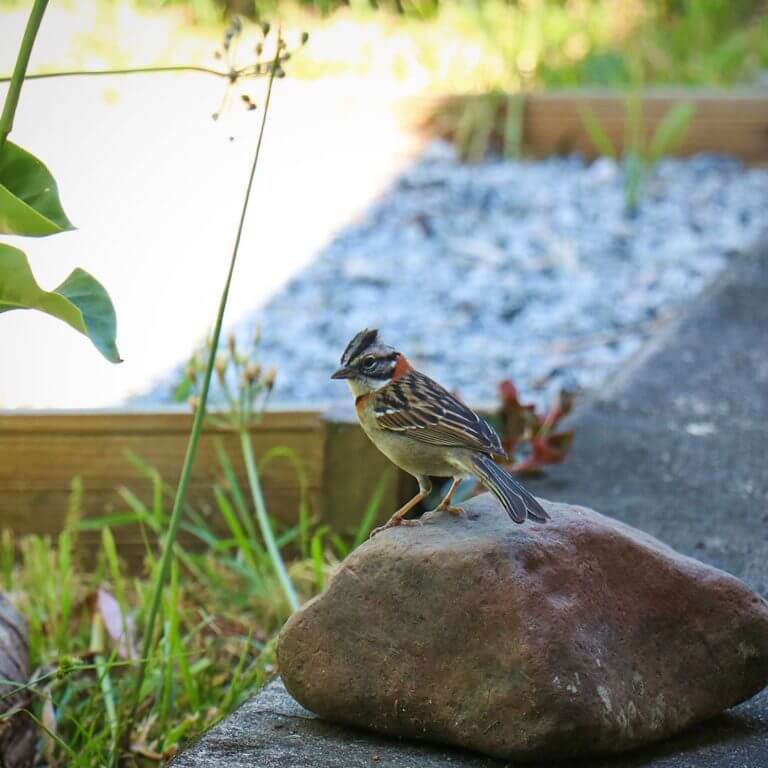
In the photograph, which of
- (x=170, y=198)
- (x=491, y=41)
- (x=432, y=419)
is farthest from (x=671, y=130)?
(x=432, y=419)

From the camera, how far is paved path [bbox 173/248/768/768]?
2.34 m

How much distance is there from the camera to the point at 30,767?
2.90 meters

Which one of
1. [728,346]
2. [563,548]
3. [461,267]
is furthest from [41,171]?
[461,267]

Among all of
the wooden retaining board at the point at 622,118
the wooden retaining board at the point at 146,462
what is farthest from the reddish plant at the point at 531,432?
the wooden retaining board at the point at 622,118

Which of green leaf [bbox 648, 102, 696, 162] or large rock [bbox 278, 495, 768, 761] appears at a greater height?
green leaf [bbox 648, 102, 696, 162]

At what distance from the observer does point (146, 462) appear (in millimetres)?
4023

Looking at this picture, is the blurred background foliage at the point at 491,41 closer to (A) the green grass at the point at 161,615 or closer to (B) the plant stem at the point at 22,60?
(A) the green grass at the point at 161,615

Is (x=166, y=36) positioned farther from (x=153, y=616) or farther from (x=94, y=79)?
(x=153, y=616)

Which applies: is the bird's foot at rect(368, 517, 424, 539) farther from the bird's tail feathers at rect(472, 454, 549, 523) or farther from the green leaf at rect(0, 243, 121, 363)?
the green leaf at rect(0, 243, 121, 363)

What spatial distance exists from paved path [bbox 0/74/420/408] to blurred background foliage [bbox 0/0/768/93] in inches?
17.4

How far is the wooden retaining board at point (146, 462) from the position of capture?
156 inches

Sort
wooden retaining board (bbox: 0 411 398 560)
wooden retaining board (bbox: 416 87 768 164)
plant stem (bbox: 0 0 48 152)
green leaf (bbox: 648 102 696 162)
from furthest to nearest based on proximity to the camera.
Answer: wooden retaining board (bbox: 416 87 768 164) < green leaf (bbox: 648 102 696 162) < wooden retaining board (bbox: 0 411 398 560) < plant stem (bbox: 0 0 48 152)

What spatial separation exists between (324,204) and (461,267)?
1.07 m

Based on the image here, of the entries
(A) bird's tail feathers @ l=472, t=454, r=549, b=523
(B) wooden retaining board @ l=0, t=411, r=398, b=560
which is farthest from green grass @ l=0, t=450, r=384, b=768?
(A) bird's tail feathers @ l=472, t=454, r=549, b=523
